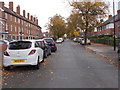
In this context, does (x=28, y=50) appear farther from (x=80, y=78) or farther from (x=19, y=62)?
(x=80, y=78)

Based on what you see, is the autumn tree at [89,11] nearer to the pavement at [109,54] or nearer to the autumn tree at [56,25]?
the pavement at [109,54]

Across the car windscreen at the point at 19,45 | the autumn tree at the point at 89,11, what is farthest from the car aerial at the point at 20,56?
the autumn tree at the point at 89,11

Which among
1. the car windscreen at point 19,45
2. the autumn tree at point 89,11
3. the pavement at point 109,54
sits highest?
the autumn tree at point 89,11

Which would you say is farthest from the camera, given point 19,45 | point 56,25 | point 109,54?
point 56,25

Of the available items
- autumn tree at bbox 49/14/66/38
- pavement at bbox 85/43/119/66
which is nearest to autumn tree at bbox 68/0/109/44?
pavement at bbox 85/43/119/66

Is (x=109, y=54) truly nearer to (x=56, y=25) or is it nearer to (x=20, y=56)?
(x=20, y=56)

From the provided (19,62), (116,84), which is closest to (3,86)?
(19,62)

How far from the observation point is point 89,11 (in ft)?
96.8

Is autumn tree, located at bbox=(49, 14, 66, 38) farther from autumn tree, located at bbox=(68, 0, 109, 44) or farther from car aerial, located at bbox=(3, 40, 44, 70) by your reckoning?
car aerial, located at bbox=(3, 40, 44, 70)

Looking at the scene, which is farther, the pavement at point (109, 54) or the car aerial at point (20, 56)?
the pavement at point (109, 54)

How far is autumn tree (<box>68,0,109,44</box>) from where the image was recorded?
28750 mm

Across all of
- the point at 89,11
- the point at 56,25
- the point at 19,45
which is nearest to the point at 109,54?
the point at 19,45

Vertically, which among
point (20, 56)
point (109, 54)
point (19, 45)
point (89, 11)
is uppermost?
point (89, 11)

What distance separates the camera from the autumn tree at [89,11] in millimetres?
28750
